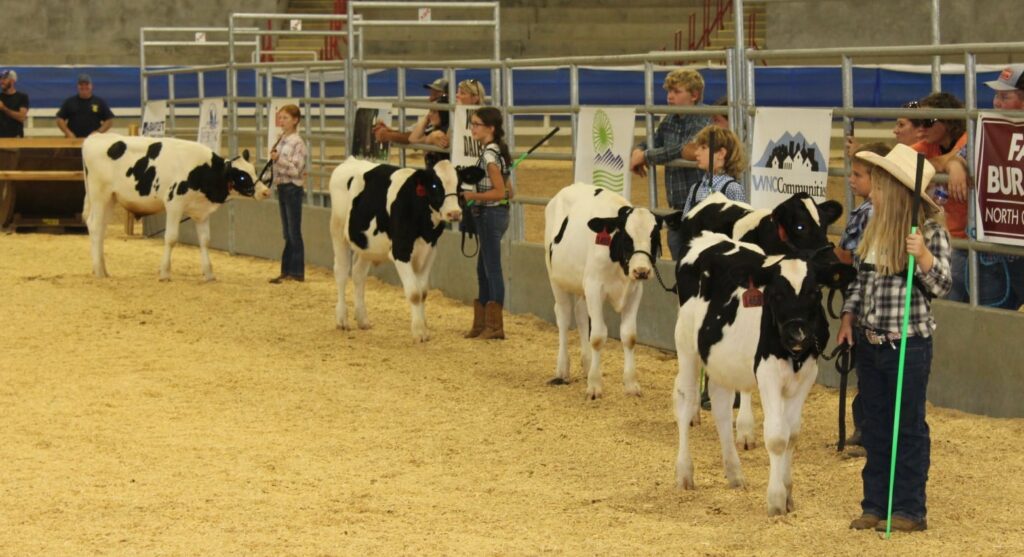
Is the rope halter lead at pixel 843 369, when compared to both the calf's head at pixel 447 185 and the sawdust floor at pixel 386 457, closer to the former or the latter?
the sawdust floor at pixel 386 457

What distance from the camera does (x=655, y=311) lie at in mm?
9805

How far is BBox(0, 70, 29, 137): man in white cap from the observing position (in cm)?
1936

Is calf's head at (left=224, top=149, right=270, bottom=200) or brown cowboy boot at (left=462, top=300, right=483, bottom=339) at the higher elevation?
calf's head at (left=224, top=149, right=270, bottom=200)

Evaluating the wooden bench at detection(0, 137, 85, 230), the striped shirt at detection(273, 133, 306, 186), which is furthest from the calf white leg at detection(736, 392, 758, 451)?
the wooden bench at detection(0, 137, 85, 230)

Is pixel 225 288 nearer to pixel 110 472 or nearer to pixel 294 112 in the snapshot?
pixel 294 112

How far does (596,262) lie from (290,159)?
226 inches

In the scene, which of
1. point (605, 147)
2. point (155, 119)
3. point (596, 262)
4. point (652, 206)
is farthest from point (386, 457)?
point (155, 119)

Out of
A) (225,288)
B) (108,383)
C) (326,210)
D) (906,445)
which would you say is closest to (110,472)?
(108,383)

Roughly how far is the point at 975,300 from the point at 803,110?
141 cm

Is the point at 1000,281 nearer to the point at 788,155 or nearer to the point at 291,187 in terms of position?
the point at 788,155

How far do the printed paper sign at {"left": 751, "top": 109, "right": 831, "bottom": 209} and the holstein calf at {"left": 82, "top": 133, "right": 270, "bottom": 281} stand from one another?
5.91m

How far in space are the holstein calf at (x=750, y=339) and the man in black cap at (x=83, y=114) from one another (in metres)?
14.3

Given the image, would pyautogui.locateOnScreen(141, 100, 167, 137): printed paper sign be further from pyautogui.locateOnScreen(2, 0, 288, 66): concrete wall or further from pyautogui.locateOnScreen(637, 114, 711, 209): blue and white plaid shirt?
pyautogui.locateOnScreen(2, 0, 288, 66): concrete wall

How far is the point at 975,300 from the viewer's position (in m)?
7.51
